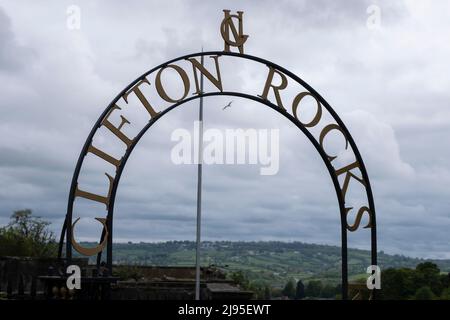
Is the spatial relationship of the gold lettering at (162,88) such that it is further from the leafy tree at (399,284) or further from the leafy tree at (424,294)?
the leafy tree at (399,284)

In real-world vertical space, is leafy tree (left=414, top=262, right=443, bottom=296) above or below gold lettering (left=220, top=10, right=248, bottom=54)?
below

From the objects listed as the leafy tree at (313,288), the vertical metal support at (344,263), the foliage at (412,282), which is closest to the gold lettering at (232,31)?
the vertical metal support at (344,263)

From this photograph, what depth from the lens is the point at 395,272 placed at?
5656 centimetres

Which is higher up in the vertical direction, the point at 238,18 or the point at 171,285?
the point at 238,18

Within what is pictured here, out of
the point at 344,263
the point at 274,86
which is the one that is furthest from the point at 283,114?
the point at 344,263

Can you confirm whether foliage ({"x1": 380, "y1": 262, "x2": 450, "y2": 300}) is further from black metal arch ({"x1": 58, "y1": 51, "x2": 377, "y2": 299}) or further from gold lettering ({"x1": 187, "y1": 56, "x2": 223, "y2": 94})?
gold lettering ({"x1": 187, "y1": 56, "x2": 223, "y2": 94})

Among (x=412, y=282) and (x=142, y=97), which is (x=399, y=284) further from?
(x=142, y=97)

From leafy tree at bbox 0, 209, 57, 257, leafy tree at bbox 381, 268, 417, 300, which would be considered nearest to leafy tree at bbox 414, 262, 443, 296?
leafy tree at bbox 381, 268, 417, 300

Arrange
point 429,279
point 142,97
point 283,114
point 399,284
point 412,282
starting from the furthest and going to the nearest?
point 429,279 → point 399,284 → point 412,282 → point 283,114 → point 142,97

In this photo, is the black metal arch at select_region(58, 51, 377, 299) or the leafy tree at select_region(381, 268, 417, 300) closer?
the black metal arch at select_region(58, 51, 377, 299)

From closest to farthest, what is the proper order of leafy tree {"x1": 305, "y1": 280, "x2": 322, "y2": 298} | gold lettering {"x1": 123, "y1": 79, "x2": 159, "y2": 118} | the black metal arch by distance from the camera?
1. the black metal arch
2. gold lettering {"x1": 123, "y1": 79, "x2": 159, "y2": 118}
3. leafy tree {"x1": 305, "y1": 280, "x2": 322, "y2": 298}
